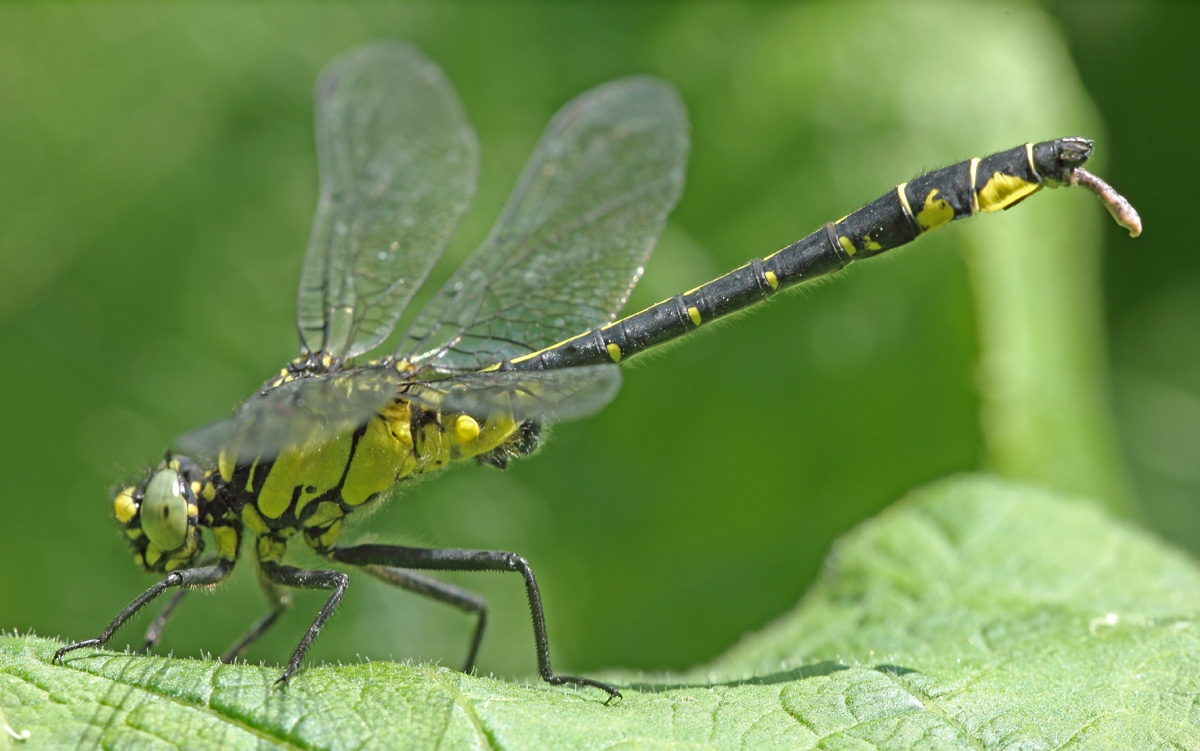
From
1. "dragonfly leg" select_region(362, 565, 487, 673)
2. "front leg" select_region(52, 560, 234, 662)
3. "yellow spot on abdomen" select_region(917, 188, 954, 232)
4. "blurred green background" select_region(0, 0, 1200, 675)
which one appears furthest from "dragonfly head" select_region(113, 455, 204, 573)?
"yellow spot on abdomen" select_region(917, 188, 954, 232)

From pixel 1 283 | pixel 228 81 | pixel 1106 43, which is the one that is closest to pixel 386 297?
pixel 228 81

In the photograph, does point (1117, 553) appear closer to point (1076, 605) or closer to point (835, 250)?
point (1076, 605)

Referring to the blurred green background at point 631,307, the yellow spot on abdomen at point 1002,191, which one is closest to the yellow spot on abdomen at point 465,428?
the blurred green background at point 631,307

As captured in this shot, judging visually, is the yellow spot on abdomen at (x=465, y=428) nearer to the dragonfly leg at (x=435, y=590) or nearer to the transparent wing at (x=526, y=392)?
the transparent wing at (x=526, y=392)

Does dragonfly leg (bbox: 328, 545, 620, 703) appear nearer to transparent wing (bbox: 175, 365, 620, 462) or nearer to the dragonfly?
the dragonfly

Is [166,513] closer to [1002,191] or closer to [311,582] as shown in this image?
[311,582]
